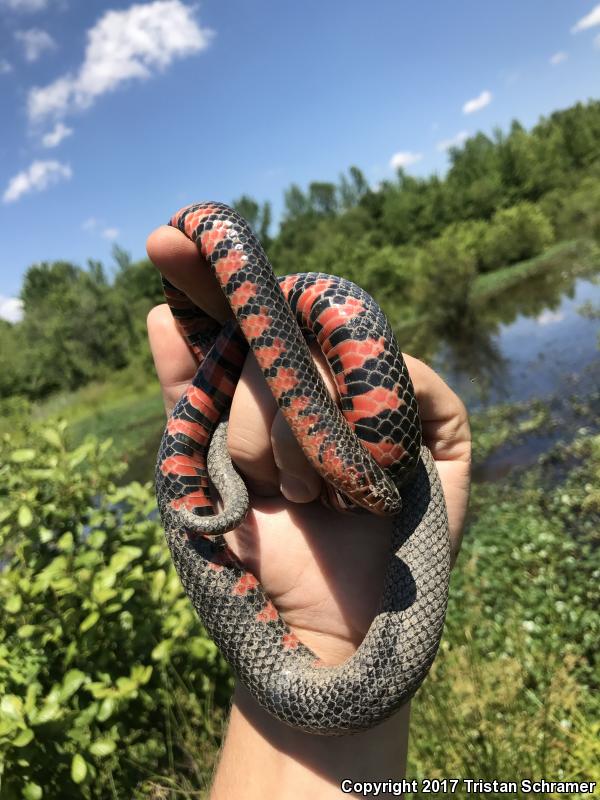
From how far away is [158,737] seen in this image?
4004 millimetres

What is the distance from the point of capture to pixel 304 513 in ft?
8.38

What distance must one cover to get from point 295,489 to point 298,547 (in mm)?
391

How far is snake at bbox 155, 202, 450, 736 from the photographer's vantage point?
2.01m

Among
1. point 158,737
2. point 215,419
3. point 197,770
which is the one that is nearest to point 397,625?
point 215,419

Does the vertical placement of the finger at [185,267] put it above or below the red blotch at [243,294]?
above

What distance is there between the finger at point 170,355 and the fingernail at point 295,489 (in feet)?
2.46

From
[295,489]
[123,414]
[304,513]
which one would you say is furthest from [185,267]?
[123,414]

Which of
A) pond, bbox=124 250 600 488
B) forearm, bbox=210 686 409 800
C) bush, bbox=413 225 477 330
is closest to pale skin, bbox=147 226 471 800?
forearm, bbox=210 686 409 800

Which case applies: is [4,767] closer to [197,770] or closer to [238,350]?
[197,770]

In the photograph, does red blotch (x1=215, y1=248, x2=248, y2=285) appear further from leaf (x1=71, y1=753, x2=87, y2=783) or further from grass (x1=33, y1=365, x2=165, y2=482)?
grass (x1=33, y1=365, x2=165, y2=482)

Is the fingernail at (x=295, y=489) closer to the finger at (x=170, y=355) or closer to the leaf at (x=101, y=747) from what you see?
the finger at (x=170, y=355)

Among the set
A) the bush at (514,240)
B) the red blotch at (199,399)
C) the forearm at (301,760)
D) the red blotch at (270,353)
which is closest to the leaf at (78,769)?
the forearm at (301,760)

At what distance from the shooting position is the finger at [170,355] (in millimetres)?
2725

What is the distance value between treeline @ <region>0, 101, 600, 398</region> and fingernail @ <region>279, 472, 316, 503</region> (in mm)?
32169
